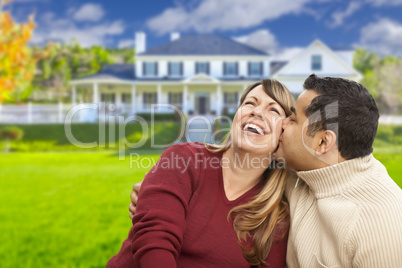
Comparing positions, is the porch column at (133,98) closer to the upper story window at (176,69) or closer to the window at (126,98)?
the window at (126,98)

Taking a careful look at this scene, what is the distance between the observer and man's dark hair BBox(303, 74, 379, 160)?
1.69 meters

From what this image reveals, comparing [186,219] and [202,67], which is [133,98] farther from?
[186,219]

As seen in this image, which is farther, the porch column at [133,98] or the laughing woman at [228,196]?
the porch column at [133,98]

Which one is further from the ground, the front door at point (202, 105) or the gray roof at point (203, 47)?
the gray roof at point (203, 47)

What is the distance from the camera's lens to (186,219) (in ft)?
6.36

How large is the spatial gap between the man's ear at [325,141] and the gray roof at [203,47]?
86.3 feet

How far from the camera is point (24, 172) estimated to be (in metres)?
10.8

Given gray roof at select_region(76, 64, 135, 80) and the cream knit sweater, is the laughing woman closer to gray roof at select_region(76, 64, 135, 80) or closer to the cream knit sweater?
the cream knit sweater

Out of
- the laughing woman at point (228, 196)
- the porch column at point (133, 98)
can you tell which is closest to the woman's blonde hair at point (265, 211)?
the laughing woman at point (228, 196)

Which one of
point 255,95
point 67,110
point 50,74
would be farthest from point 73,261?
point 50,74

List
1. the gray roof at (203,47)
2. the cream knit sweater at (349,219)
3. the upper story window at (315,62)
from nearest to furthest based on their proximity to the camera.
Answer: the cream knit sweater at (349,219) < the upper story window at (315,62) < the gray roof at (203,47)

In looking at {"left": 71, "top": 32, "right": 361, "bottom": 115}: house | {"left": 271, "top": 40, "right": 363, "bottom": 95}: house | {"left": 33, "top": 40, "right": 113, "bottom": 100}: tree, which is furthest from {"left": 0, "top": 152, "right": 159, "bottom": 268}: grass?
{"left": 33, "top": 40, "right": 113, "bottom": 100}: tree

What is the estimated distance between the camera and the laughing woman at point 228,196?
1.80 m

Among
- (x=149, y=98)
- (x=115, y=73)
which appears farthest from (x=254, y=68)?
(x=115, y=73)
